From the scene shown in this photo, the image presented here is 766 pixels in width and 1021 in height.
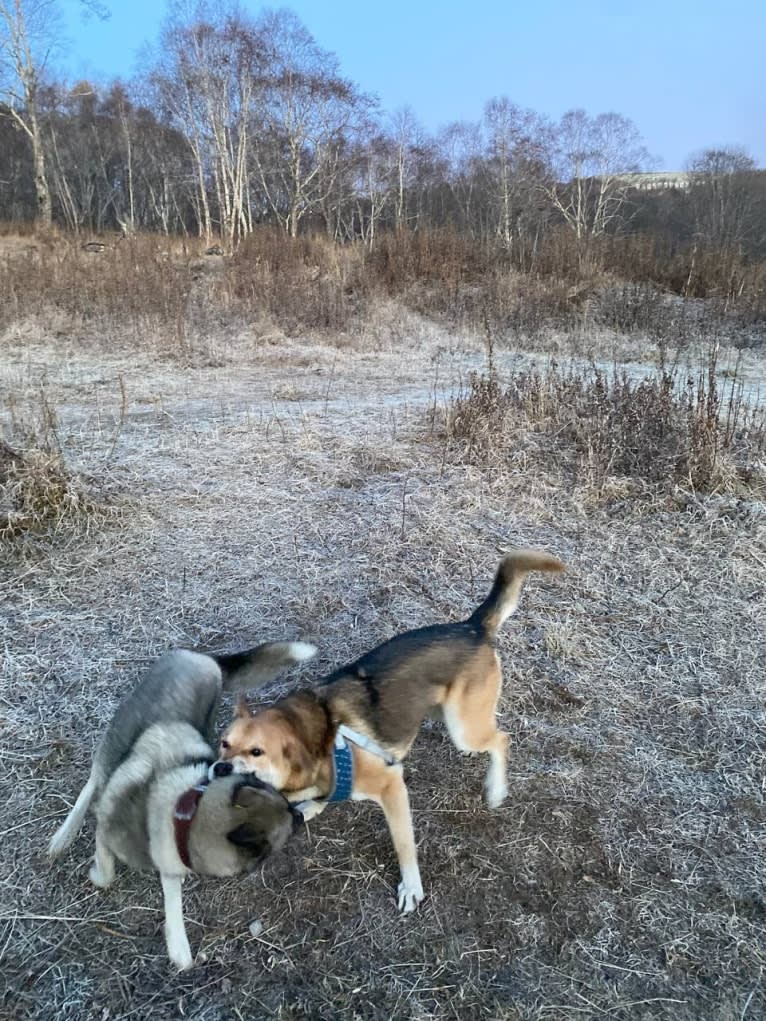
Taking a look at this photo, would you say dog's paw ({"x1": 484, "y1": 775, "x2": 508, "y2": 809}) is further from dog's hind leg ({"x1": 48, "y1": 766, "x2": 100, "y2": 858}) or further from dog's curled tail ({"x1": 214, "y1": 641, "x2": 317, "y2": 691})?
dog's hind leg ({"x1": 48, "y1": 766, "x2": 100, "y2": 858})

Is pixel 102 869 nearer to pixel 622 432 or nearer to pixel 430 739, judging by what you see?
pixel 430 739

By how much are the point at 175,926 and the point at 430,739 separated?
131 centimetres

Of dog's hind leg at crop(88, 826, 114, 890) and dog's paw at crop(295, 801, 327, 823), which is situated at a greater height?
dog's paw at crop(295, 801, 327, 823)

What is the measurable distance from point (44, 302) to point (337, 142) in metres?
16.5

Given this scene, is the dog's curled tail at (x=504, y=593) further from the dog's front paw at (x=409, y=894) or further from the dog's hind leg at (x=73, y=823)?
the dog's hind leg at (x=73, y=823)

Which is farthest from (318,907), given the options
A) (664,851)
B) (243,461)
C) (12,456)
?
(243,461)

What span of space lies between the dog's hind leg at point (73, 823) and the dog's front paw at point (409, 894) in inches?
45.9

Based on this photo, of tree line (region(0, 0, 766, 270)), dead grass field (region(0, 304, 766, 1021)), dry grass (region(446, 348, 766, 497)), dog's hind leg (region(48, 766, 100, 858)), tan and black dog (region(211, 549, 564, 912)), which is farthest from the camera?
tree line (region(0, 0, 766, 270))

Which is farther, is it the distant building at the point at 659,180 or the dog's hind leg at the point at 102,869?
the distant building at the point at 659,180

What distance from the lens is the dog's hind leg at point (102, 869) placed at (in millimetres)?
2047

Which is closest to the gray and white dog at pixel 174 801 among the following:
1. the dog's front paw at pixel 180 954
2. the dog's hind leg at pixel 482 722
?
the dog's front paw at pixel 180 954

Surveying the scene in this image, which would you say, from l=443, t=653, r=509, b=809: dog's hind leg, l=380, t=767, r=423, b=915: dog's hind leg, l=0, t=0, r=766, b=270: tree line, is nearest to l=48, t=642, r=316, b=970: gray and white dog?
l=380, t=767, r=423, b=915: dog's hind leg

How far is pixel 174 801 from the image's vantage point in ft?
6.09

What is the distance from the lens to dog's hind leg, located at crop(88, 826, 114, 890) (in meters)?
2.05
